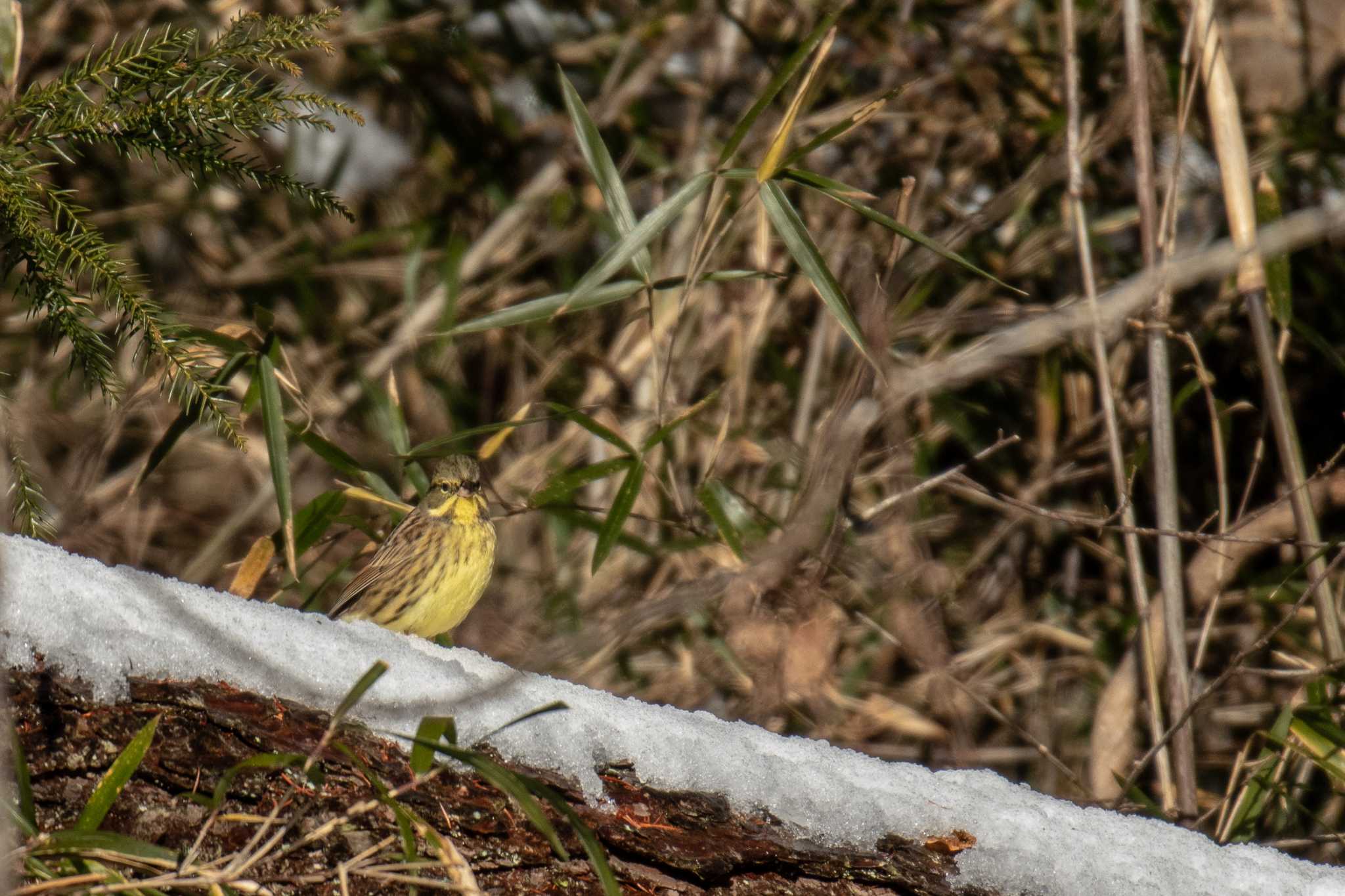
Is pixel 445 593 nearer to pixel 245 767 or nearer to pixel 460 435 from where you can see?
pixel 460 435

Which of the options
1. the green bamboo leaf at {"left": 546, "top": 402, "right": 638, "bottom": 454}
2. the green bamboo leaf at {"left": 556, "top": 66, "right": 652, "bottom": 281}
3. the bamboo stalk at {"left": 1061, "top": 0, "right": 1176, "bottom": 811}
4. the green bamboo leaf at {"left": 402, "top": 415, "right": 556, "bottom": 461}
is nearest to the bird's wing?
the green bamboo leaf at {"left": 402, "top": 415, "right": 556, "bottom": 461}

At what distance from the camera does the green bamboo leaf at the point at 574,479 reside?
3000 mm

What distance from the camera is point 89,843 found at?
158cm

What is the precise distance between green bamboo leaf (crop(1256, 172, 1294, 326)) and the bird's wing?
6.79 feet

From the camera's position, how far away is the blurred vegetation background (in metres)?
4.07

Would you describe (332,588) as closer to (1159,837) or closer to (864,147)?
(864,147)

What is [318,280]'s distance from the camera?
5273 millimetres

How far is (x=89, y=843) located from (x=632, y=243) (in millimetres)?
1484

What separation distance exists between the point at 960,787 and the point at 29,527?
141cm

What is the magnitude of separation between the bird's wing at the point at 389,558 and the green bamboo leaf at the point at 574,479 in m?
0.39

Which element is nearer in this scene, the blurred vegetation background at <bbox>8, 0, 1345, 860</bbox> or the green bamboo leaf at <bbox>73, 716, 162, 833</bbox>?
the green bamboo leaf at <bbox>73, 716, 162, 833</bbox>

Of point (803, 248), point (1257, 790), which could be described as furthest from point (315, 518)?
point (1257, 790)

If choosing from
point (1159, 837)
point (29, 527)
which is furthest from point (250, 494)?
point (1159, 837)

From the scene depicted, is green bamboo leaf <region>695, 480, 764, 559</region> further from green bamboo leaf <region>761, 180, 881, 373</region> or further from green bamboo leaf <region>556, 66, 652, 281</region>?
green bamboo leaf <region>761, 180, 881, 373</region>
